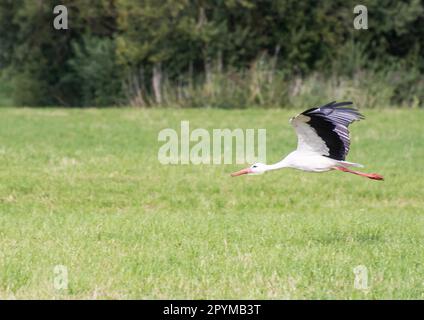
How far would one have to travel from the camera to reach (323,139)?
9.86 m

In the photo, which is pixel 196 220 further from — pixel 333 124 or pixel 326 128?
pixel 333 124

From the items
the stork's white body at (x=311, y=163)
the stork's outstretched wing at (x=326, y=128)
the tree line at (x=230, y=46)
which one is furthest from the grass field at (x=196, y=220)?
the tree line at (x=230, y=46)

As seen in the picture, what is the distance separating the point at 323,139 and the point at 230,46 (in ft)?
86.7

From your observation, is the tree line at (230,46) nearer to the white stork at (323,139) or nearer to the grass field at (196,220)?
the grass field at (196,220)

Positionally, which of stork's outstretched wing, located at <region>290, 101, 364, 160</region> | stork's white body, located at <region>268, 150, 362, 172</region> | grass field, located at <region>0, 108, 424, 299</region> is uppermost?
stork's outstretched wing, located at <region>290, 101, 364, 160</region>

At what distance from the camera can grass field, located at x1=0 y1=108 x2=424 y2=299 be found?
816 centimetres

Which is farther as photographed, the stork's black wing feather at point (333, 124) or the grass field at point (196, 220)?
the stork's black wing feather at point (333, 124)

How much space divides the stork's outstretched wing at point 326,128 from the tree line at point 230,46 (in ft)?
72.6

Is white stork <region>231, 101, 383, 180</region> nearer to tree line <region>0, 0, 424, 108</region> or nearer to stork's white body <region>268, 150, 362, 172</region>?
stork's white body <region>268, 150, 362, 172</region>

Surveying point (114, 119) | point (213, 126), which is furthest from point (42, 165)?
point (114, 119)

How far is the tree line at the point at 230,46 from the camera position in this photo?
34.6 metres

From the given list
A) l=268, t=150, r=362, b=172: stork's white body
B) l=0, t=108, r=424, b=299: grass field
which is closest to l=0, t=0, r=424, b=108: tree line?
l=0, t=108, r=424, b=299: grass field

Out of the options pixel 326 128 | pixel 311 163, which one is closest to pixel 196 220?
pixel 311 163

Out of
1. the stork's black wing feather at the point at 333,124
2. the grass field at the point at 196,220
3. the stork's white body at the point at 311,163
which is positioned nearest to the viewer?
the grass field at the point at 196,220
